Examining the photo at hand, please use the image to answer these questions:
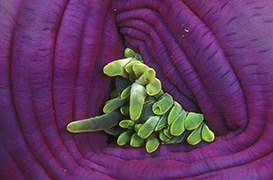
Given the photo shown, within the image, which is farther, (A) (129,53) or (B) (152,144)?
(A) (129,53)

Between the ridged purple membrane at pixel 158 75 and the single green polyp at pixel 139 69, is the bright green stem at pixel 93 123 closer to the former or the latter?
the ridged purple membrane at pixel 158 75

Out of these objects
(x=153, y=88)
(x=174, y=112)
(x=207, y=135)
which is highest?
(x=153, y=88)

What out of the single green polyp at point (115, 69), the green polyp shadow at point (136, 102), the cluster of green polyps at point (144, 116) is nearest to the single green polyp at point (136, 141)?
the cluster of green polyps at point (144, 116)

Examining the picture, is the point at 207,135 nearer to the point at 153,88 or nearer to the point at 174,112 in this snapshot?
the point at 174,112

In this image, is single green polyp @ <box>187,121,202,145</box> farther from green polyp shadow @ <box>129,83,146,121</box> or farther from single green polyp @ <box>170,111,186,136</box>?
green polyp shadow @ <box>129,83,146,121</box>

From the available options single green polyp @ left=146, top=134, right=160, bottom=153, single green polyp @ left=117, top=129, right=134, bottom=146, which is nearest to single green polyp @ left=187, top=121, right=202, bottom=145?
single green polyp @ left=146, top=134, right=160, bottom=153

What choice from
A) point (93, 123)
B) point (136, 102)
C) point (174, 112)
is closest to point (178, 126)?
point (174, 112)
